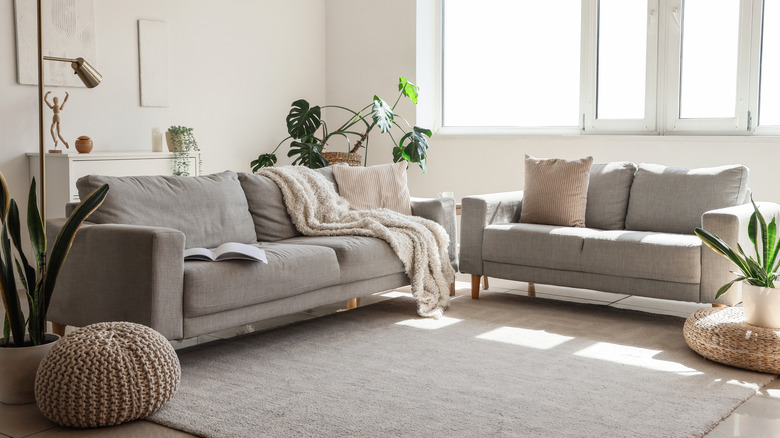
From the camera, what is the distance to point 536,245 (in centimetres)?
449

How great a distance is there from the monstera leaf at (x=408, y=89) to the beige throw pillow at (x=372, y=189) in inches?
60.0

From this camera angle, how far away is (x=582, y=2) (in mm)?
5875

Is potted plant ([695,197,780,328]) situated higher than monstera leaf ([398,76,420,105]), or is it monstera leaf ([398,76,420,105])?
monstera leaf ([398,76,420,105])

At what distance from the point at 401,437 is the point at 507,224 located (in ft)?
8.06

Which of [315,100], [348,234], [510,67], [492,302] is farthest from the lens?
[315,100]

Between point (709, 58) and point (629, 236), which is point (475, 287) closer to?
point (629, 236)

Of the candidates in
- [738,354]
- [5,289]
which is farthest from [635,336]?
[5,289]

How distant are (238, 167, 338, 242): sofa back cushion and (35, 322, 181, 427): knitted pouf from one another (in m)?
1.68

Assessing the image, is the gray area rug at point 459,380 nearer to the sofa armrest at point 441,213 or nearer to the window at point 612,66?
the sofa armrest at point 441,213

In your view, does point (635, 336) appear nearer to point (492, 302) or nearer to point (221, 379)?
point (492, 302)

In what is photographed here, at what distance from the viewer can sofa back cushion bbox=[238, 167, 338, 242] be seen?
14.4 ft

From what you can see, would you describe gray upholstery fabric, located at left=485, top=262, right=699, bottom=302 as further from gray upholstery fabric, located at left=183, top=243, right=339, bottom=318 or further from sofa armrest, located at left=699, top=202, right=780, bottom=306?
gray upholstery fabric, located at left=183, top=243, right=339, bottom=318

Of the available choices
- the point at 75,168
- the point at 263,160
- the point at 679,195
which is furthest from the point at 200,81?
the point at 679,195

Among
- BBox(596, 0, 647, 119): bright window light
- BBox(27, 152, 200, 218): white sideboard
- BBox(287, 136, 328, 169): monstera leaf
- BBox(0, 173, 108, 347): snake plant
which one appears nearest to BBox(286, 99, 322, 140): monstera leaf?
BBox(287, 136, 328, 169): monstera leaf
